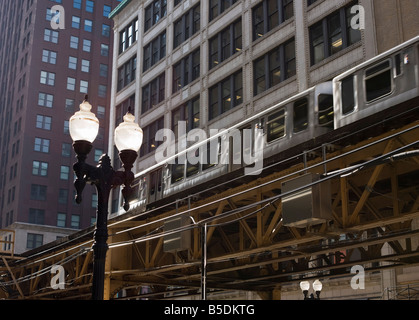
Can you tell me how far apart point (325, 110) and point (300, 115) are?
3.07ft

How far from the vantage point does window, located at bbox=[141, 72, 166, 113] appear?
5175 centimetres

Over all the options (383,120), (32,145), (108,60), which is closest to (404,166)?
(383,120)

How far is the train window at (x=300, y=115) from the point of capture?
20328mm

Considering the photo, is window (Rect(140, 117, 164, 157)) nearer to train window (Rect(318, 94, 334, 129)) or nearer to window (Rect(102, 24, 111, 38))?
train window (Rect(318, 94, 334, 129))

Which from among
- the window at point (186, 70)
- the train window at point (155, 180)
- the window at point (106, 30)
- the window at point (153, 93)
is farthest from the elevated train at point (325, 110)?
the window at point (106, 30)

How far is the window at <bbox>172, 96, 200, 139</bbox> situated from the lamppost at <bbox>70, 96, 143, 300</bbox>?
109 feet

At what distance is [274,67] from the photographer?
38.1 meters

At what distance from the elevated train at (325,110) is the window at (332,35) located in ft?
38.6

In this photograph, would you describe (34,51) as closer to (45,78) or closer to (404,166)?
(45,78)

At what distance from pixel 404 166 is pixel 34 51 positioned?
82768 millimetres

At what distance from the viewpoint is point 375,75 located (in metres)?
17.2

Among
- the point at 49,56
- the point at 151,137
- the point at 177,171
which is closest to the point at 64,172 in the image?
the point at 49,56

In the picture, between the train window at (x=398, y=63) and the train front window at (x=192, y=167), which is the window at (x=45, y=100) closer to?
the train front window at (x=192, y=167)
